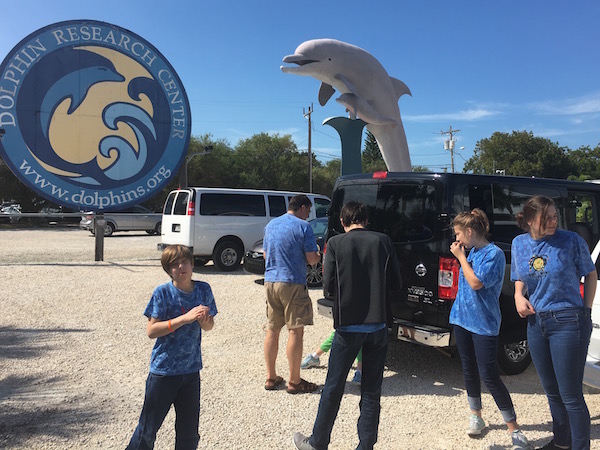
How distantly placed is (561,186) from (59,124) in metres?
11.4

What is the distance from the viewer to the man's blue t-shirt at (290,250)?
4336mm

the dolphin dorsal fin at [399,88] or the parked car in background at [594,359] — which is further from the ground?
the dolphin dorsal fin at [399,88]

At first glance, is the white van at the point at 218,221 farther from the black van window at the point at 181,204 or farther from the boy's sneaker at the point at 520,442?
the boy's sneaker at the point at 520,442

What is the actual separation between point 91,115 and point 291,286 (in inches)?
406

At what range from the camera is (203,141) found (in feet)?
146

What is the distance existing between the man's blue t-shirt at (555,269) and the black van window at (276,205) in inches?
365

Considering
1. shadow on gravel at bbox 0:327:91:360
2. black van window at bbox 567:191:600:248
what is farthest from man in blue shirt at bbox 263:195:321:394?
black van window at bbox 567:191:600:248

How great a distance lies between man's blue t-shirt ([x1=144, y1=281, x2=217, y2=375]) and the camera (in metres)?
2.59

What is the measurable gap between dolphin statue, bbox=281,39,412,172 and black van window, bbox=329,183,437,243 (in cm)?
653

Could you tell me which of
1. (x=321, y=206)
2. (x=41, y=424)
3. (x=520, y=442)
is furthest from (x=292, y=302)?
(x=321, y=206)

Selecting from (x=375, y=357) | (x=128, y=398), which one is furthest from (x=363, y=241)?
(x=128, y=398)

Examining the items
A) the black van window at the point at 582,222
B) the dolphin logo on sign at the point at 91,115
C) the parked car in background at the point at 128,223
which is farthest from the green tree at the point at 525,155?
the black van window at the point at 582,222

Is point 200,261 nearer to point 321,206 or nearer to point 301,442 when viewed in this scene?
point 321,206

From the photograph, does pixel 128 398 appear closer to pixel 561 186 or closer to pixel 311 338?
pixel 311 338
